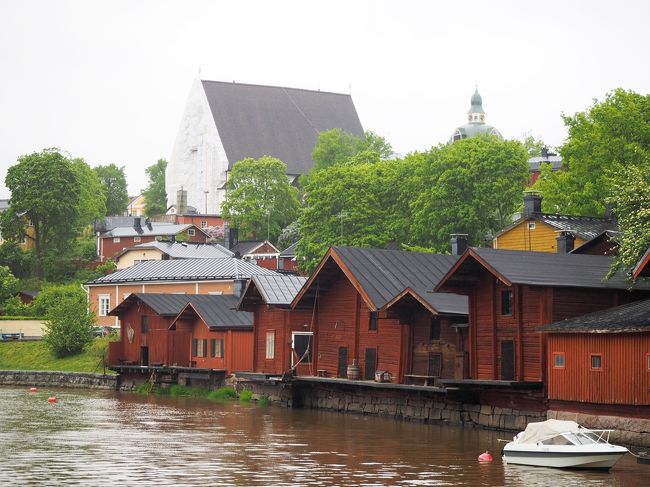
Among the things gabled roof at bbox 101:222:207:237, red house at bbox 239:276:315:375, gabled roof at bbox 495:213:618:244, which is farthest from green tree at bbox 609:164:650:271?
gabled roof at bbox 101:222:207:237

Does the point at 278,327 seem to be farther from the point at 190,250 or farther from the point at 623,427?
the point at 190,250

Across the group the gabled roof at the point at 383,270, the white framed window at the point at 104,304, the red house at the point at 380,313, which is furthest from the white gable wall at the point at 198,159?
the gabled roof at the point at 383,270

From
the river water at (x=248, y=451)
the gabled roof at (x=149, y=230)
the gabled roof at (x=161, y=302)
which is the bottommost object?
the river water at (x=248, y=451)

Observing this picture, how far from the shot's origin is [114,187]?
180875mm

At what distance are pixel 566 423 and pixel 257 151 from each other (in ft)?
404

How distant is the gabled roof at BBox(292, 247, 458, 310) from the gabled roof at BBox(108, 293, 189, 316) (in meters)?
17.5

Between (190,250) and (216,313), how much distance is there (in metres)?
37.8

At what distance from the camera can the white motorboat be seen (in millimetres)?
33781

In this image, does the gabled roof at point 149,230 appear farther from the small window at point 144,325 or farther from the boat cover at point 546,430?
the boat cover at point 546,430

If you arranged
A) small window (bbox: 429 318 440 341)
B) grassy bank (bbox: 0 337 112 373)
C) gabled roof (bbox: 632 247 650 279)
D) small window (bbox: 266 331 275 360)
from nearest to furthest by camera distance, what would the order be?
gabled roof (bbox: 632 247 650 279) < small window (bbox: 429 318 440 341) < small window (bbox: 266 331 275 360) < grassy bank (bbox: 0 337 112 373)

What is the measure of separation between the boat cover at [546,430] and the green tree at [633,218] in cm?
996

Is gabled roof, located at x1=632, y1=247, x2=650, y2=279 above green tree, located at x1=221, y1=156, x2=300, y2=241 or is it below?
below

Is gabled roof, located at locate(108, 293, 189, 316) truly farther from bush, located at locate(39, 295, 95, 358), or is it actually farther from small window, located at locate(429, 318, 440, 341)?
small window, located at locate(429, 318, 440, 341)

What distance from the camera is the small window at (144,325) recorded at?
75.8m
